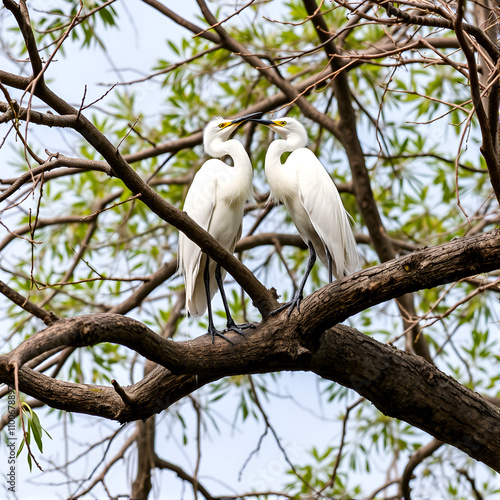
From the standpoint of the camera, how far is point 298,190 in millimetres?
2594

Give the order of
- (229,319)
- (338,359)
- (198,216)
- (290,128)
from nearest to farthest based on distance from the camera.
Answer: (338,359), (229,319), (198,216), (290,128)

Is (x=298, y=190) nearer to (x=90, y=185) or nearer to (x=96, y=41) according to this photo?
(x=96, y=41)

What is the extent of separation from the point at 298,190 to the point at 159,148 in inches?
54.2

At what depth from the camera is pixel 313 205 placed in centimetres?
256

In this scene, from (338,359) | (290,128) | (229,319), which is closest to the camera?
(338,359)

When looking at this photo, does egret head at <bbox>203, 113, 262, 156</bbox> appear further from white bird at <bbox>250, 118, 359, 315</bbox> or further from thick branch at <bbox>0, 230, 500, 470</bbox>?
thick branch at <bbox>0, 230, 500, 470</bbox>

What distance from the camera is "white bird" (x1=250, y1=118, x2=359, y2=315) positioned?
2561 mm

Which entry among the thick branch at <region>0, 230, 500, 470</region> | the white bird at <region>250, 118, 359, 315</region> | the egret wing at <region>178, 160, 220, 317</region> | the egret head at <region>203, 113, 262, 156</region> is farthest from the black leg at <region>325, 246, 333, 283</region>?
the egret head at <region>203, 113, 262, 156</region>

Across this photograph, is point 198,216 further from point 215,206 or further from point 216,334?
point 216,334

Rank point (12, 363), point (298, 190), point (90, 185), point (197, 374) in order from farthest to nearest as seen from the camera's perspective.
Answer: point (90, 185) → point (298, 190) → point (197, 374) → point (12, 363)

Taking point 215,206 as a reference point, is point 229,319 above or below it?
below

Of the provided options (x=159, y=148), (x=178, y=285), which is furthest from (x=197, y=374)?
(x=178, y=285)

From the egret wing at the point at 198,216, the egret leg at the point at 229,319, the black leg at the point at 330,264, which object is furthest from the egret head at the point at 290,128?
the egret leg at the point at 229,319

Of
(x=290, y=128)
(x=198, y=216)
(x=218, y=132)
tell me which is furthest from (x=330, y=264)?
(x=218, y=132)
